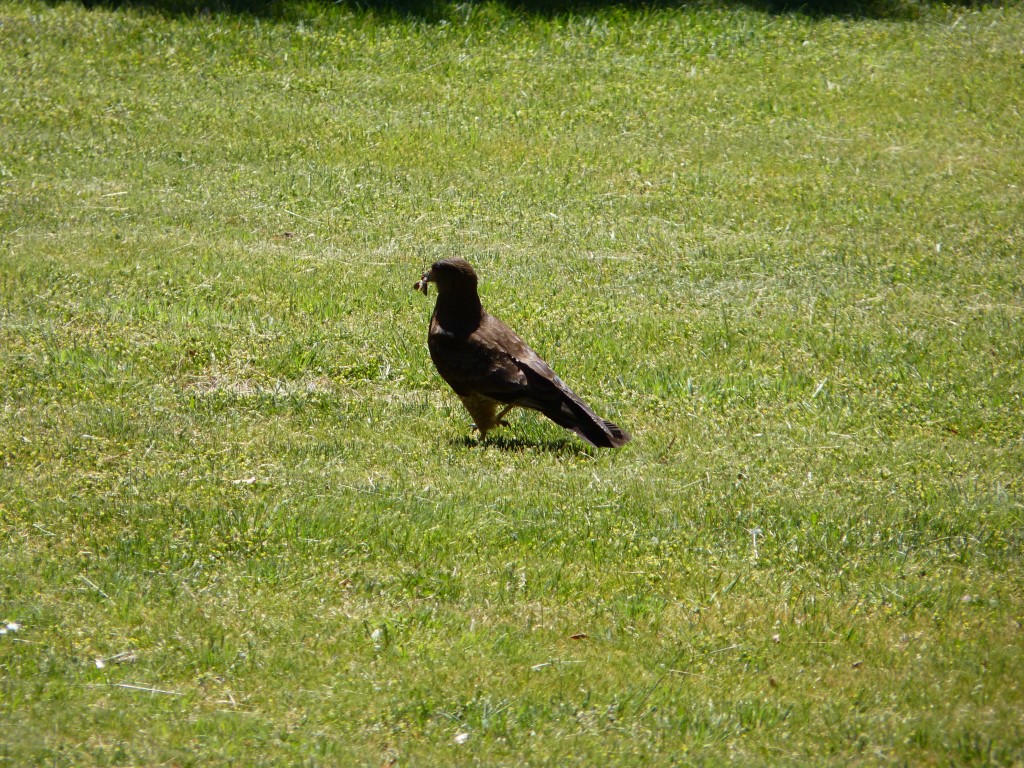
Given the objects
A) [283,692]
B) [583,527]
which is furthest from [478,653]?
[583,527]

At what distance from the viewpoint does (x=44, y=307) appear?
9805mm

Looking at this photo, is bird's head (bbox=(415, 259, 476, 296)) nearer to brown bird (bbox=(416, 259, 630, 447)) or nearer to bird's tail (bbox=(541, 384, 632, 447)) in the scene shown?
brown bird (bbox=(416, 259, 630, 447))

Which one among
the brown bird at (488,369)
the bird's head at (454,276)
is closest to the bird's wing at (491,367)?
the brown bird at (488,369)

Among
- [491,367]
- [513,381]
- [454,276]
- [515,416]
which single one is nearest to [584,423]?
[513,381]

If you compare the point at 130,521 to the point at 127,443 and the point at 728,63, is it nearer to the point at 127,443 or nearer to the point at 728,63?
the point at 127,443

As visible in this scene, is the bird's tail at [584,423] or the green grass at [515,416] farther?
the bird's tail at [584,423]

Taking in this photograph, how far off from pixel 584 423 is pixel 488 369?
67 cm

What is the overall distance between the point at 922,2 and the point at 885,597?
48.8ft

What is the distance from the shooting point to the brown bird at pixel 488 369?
8125 millimetres

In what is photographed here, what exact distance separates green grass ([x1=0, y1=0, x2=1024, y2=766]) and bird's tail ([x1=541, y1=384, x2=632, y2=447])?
6.0 inches

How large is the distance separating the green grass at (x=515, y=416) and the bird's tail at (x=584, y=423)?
0.15m

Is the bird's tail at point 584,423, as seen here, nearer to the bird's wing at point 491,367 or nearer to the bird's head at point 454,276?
the bird's wing at point 491,367

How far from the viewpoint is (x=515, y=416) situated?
902 cm

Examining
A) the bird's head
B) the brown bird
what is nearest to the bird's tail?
the brown bird
